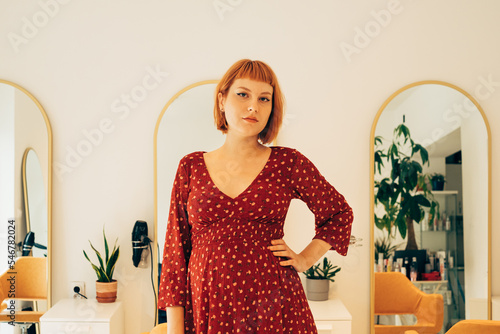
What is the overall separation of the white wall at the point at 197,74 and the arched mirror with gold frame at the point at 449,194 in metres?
0.06

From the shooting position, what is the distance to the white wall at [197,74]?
2855mm

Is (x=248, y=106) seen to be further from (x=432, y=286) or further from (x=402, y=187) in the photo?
(x=432, y=286)

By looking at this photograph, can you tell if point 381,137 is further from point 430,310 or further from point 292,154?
point 292,154

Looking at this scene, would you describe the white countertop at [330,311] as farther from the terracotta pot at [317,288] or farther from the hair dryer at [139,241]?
the hair dryer at [139,241]

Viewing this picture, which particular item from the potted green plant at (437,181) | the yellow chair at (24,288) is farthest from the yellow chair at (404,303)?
the yellow chair at (24,288)

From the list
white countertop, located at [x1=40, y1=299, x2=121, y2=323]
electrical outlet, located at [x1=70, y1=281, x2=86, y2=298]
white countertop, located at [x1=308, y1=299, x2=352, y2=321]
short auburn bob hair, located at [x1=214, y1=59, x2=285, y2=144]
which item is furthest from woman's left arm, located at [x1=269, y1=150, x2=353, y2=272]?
electrical outlet, located at [x1=70, y1=281, x2=86, y2=298]

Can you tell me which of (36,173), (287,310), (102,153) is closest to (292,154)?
(287,310)

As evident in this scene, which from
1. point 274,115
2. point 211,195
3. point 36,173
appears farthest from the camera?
point 36,173

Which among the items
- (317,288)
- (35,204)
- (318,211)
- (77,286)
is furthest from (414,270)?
(35,204)

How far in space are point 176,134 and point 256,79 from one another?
1418 millimetres

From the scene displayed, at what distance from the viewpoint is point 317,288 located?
2.71m

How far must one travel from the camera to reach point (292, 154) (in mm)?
1555

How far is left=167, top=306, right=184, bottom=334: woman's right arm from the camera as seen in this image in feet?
4.70

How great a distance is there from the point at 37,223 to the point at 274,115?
73.2 inches
